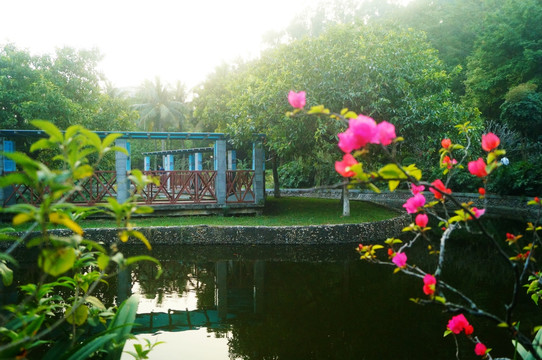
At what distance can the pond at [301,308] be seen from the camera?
420cm

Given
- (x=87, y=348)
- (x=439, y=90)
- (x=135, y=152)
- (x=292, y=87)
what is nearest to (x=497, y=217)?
(x=439, y=90)

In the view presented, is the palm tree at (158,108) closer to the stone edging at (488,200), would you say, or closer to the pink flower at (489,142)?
the stone edging at (488,200)

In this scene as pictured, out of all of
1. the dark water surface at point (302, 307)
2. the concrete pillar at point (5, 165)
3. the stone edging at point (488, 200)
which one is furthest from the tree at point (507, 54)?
the concrete pillar at point (5, 165)

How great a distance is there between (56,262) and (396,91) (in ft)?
39.8

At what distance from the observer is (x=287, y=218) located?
488 inches

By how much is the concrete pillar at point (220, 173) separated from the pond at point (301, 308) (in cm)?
467

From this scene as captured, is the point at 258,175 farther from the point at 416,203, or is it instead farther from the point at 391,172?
the point at 391,172

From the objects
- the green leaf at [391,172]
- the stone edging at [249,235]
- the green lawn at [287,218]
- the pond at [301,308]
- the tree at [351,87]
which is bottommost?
the pond at [301,308]

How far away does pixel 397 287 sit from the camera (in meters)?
6.31

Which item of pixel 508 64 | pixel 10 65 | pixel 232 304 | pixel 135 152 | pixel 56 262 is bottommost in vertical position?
pixel 232 304

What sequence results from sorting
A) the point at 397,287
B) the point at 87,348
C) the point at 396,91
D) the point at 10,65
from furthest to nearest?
the point at 10,65
the point at 396,91
the point at 397,287
the point at 87,348

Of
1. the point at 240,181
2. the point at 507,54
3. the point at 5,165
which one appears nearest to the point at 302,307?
the point at 240,181

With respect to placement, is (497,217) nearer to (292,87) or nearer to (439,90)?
(439,90)

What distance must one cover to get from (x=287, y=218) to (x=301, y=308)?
275 inches
